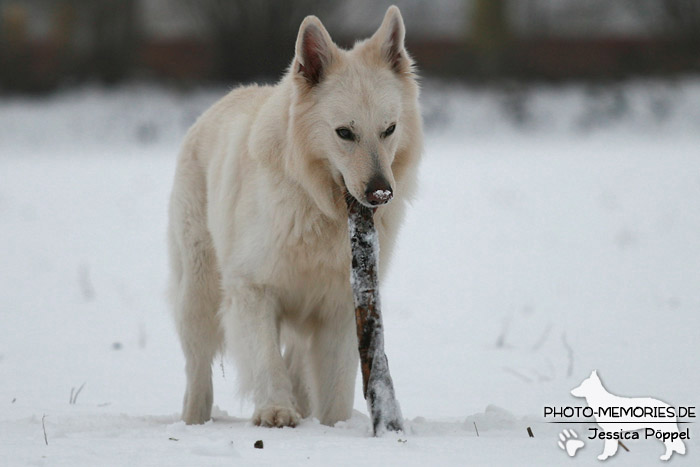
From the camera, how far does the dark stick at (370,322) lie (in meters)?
3.60

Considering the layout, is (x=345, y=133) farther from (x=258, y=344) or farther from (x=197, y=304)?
(x=197, y=304)

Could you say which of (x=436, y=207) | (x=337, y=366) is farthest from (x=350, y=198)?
(x=436, y=207)

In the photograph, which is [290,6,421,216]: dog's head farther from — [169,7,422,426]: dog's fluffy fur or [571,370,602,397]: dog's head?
[571,370,602,397]: dog's head

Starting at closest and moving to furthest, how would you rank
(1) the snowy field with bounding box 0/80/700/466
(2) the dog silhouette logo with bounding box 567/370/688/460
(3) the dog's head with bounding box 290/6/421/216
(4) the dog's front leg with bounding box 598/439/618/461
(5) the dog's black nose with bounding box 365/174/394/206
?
(4) the dog's front leg with bounding box 598/439/618/461
(2) the dog silhouette logo with bounding box 567/370/688/460
(1) the snowy field with bounding box 0/80/700/466
(5) the dog's black nose with bounding box 365/174/394/206
(3) the dog's head with bounding box 290/6/421/216

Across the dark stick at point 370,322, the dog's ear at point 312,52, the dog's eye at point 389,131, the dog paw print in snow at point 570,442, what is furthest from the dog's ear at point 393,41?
the dog paw print in snow at point 570,442

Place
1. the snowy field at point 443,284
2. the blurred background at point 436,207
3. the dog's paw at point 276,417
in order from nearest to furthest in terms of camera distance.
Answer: the snowy field at point 443,284
the dog's paw at point 276,417
the blurred background at point 436,207

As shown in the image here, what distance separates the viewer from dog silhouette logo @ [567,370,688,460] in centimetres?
330

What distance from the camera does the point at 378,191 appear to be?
12.2 ft

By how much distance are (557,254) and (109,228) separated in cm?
607

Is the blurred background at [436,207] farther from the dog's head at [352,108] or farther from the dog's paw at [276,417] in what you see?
the dog's head at [352,108]

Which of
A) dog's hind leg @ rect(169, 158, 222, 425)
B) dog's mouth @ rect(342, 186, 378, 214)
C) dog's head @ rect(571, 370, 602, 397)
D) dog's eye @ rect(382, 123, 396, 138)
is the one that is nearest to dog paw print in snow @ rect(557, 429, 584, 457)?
dog's head @ rect(571, 370, 602, 397)

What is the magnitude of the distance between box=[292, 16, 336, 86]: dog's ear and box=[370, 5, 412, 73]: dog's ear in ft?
0.89

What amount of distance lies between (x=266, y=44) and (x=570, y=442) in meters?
19.1

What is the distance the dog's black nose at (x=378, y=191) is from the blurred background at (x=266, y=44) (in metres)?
17.3
